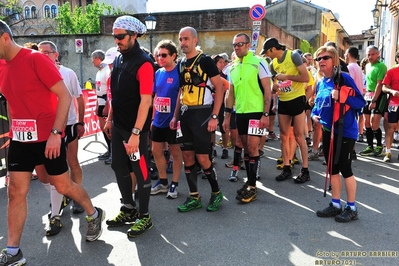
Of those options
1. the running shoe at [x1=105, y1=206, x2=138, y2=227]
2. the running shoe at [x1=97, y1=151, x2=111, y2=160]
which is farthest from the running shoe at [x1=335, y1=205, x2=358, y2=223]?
the running shoe at [x1=97, y1=151, x2=111, y2=160]

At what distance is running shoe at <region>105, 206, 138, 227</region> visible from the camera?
3911 mm

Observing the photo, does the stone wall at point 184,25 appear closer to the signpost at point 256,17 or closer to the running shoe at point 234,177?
the signpost at point 256,17

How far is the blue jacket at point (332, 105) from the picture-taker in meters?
3.85

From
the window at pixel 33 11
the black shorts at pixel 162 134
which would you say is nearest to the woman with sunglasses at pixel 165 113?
the black shorts at pixel 162 134

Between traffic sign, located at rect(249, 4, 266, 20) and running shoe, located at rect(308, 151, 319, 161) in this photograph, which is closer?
running shoe, located at rect(308, 151, 319, 161)

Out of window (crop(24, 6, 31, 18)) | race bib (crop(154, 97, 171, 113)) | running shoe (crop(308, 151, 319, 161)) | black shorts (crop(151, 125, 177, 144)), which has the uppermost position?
window (crop(24, 6, 31, 18))

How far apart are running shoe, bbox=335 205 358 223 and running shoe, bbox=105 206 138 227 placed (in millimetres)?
2314

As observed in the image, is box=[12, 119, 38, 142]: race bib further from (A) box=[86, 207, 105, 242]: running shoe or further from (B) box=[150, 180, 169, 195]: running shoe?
(B) box=[150, 180, 169, 195]: running shoe

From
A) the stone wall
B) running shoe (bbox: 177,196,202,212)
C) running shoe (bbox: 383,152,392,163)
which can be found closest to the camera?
running shoe (bbox: 177,196,202,212)

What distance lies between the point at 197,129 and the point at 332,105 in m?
1.58

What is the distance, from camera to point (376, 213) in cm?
425

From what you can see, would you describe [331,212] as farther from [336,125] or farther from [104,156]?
[104,156]

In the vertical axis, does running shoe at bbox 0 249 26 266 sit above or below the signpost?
below

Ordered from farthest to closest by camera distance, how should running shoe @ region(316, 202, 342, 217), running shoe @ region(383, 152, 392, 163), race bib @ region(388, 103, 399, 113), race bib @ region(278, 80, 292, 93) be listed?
1. running shoe @ region(383, 152, 392, 163)
2. race bib @ region(388, 103, 399, 113)
3. race bib @ region(278, 80, 292, 93)
4. running shoe @ region(316, 202, 342, 217)
